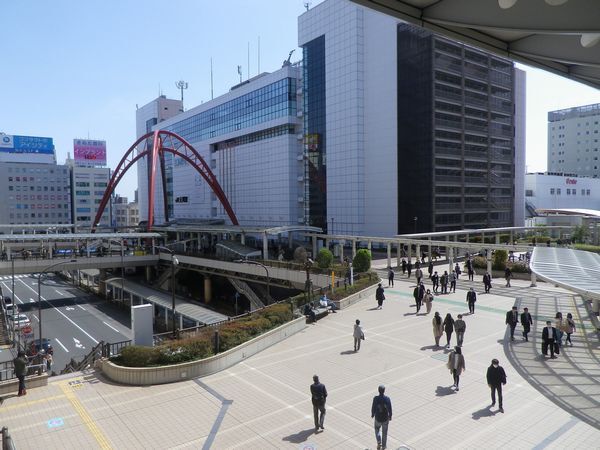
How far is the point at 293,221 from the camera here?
224 feet

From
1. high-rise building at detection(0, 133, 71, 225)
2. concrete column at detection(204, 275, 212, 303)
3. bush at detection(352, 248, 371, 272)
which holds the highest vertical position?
high-rise building at detection(0, 133, 71, 225)

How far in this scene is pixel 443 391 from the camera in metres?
13.0

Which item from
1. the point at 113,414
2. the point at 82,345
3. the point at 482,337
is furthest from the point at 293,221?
the point at 113,414

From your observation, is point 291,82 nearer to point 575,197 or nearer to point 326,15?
point 326,15

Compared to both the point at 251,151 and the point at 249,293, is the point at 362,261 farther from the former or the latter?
the point at 251,151

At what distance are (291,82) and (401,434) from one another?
205 feet

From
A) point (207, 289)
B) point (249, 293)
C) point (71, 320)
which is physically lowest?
point (71, 320)

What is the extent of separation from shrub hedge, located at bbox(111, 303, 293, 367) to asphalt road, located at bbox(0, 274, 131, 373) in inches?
498

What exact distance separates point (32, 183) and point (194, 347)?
11750 cm

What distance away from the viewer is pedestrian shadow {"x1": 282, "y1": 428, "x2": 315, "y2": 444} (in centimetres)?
1061

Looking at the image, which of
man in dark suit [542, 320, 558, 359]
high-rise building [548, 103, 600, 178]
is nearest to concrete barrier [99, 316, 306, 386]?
man in dark suit [542, 320, 558, 359]

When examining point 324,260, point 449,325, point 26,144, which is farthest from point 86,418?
point 26,144

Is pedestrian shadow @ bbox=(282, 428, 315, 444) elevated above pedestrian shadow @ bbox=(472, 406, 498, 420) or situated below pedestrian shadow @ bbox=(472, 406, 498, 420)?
below

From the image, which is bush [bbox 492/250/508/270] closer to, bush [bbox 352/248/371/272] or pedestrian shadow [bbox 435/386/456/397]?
bush [bbox 352/248/371/272]
